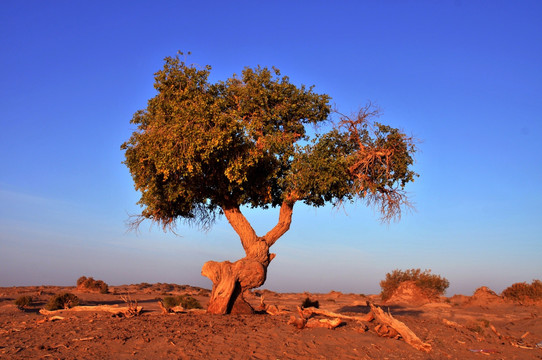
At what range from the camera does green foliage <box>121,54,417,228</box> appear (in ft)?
49.9

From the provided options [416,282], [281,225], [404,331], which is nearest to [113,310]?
[281,225]

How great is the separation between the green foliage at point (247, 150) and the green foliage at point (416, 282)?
23.7 meters

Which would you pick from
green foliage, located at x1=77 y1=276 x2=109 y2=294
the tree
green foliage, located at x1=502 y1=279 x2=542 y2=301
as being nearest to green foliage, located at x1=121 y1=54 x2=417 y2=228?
the tree

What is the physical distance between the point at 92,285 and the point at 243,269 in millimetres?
22198

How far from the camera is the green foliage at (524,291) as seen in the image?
1348 inches

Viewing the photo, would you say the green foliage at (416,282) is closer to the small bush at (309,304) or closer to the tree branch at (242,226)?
the small bush at (309,304)

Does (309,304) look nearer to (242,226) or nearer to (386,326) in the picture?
(242,226)

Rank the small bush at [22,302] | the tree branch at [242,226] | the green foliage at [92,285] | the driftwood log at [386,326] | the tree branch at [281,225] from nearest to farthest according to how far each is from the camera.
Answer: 1. the driftwood log at [386,326]
2. the tree branch at [242,226]
3. the tree branch at [281,225]
4. the small bush at [22,302]
5. the green foliage at [92,285]

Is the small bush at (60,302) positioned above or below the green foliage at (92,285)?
below

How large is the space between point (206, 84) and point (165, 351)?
1083cm

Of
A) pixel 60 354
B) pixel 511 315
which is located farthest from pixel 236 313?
pixel 511 315

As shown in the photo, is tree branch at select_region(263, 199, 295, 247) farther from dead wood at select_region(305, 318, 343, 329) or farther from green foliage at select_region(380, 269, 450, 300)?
green foliage at select_region(380, 269, 450, 300)

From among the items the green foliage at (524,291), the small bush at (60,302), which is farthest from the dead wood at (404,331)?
the green foliage at (524,291)

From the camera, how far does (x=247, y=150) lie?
15.9 m
